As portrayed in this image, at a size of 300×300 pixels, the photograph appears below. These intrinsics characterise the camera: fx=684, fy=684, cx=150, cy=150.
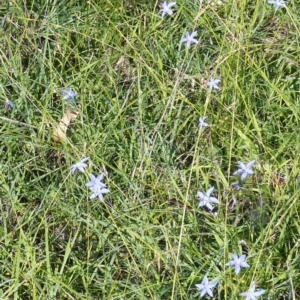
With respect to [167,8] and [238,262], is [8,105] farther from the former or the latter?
[238,262]

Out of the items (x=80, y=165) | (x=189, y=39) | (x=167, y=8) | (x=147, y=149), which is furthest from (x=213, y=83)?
(x=80, y=165)

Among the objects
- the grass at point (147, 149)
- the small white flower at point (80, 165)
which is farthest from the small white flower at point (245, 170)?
the small white flower at point (80, 165)

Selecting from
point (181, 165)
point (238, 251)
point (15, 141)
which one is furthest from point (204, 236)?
point (15, 141)

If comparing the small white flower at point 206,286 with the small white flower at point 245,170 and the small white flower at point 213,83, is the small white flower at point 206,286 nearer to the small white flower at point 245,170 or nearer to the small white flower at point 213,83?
the small white flower at point 245,170

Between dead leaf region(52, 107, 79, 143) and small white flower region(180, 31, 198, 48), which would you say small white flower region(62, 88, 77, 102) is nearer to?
dead leaf region(52, 107, 79, 143)

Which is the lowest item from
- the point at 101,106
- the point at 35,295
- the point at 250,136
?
the point at 35,295

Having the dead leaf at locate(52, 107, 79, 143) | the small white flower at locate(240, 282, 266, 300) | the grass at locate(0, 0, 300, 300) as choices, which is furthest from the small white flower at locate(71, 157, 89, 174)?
the small white flower at locate(240, 282, 266, 300)

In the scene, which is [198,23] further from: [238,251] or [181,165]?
[238,251]
